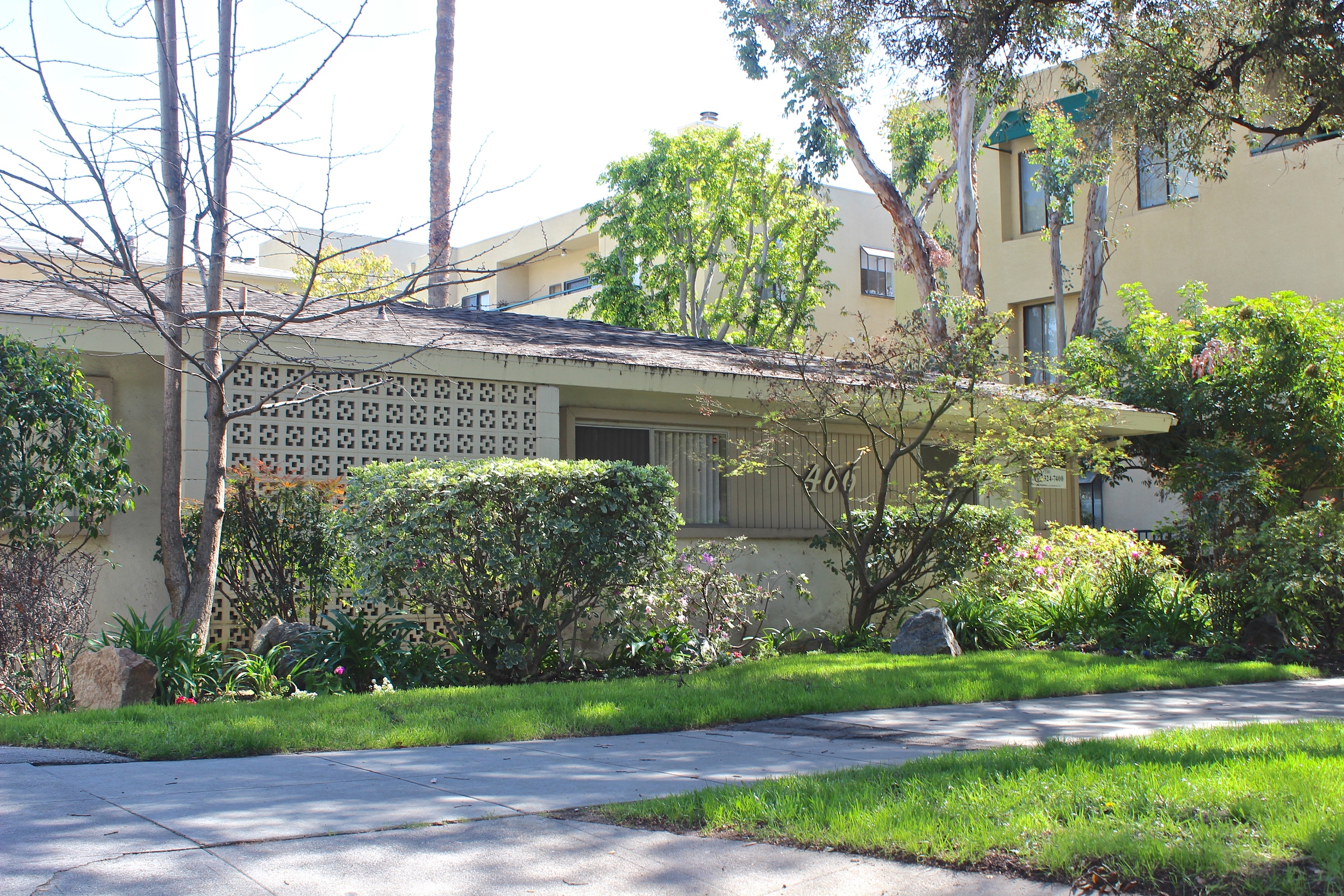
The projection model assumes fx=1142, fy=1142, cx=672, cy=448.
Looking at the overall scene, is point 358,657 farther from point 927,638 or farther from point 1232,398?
point 1232,398

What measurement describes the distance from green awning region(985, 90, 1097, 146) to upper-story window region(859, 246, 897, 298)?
976 cm

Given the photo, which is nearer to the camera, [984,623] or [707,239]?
[984,623]

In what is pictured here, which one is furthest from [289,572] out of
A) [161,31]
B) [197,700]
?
[161,31]

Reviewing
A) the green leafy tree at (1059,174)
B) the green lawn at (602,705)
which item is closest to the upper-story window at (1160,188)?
the green leafy tree at (1059,174)

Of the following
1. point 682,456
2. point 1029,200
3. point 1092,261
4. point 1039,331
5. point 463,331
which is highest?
point 1029,200

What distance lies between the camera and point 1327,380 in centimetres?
1496

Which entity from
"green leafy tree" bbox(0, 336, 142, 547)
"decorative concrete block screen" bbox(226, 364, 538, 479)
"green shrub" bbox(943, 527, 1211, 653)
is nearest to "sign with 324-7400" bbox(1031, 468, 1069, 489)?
"green shrub" bbox(943, 527, 1211, 653)

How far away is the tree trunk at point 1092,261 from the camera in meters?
22.0

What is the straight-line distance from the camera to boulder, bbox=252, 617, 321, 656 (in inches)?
349

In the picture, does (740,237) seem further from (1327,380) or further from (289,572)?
(289,572)

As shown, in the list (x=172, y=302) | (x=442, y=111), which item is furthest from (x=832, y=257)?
(x=172, y=302)

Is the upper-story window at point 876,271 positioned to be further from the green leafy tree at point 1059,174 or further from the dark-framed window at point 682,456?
the dark-framed window at point 682,456

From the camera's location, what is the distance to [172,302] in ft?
29.4

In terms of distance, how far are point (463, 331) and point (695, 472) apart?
3.08 metres
